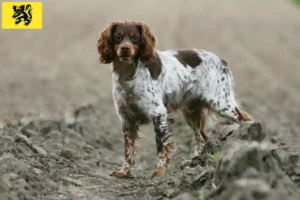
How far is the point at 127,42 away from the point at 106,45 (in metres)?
0.33

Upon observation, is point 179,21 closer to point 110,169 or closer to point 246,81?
point 246,81

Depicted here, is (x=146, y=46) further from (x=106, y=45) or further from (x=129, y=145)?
(x=129, y=145)

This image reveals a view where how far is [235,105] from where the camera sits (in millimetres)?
8586

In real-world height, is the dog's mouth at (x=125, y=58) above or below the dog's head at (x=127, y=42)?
below

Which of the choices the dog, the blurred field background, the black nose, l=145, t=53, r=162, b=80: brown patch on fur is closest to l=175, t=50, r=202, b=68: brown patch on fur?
the dog

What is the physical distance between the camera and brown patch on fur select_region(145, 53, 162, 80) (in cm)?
761

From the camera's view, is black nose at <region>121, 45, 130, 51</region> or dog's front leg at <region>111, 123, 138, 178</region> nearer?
black nose at <region>121, 45, 130, 51</region>

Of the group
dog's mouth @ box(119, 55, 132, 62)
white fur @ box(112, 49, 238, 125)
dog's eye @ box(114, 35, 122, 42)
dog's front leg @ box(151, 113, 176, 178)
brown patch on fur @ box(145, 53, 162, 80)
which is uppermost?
dog's eye @ box(114, 35, 122, 42)

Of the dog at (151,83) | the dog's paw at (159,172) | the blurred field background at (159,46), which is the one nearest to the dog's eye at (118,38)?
the dog at (151,83)

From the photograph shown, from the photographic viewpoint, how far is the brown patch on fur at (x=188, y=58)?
8219mm

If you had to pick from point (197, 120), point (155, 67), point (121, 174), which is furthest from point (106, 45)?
point (197, 120)

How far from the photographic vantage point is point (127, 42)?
24.1 feet

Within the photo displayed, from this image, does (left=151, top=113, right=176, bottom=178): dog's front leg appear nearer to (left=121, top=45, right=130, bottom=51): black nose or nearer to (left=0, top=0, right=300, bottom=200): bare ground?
(left=0, top=0, right=300, bottom=200): bare ground

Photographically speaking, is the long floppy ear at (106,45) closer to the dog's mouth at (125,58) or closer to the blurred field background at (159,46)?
the dog's mouth at (125,58)
